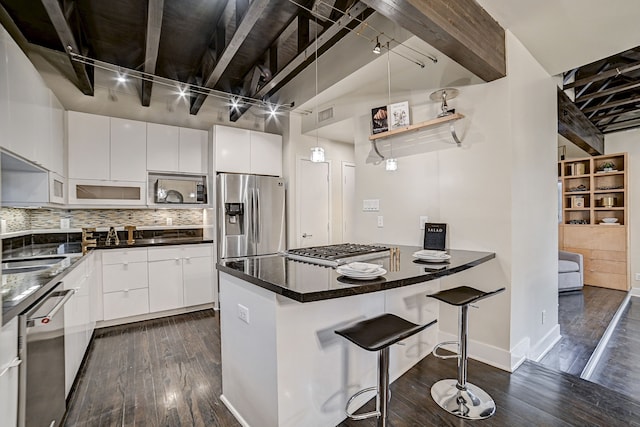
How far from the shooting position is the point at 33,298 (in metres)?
1.49

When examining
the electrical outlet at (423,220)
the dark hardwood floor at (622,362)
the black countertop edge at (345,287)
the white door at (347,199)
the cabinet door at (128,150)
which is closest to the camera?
the black countertop edge at (345,287)

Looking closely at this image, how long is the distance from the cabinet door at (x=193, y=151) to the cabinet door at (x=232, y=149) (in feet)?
1.15

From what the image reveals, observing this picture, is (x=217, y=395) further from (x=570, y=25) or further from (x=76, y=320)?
(x=570, y=25)

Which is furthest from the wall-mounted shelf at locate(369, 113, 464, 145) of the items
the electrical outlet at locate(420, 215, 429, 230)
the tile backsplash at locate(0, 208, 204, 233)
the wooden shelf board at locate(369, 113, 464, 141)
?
the tile backsplash at locate(0, 208, 204, 233)

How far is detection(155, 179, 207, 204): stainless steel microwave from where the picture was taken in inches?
157

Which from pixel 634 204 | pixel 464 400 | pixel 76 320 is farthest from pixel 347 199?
pixel 634 204

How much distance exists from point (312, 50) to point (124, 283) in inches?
132

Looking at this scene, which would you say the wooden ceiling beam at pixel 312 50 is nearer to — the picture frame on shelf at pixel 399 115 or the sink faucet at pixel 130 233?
the picture frame on shelf at pixel 399 115

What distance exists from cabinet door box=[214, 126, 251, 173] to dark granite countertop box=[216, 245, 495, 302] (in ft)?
7.66

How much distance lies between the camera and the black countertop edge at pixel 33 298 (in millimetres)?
1237

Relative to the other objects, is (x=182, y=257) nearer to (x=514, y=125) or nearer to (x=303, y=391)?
(x=303, y=391)

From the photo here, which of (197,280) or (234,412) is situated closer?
(234,412)

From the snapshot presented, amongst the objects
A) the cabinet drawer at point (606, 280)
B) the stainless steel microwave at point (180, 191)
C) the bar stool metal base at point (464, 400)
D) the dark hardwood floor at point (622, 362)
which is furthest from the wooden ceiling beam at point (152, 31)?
the cabinet drawer at point (606, 280)

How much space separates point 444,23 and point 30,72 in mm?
2922
